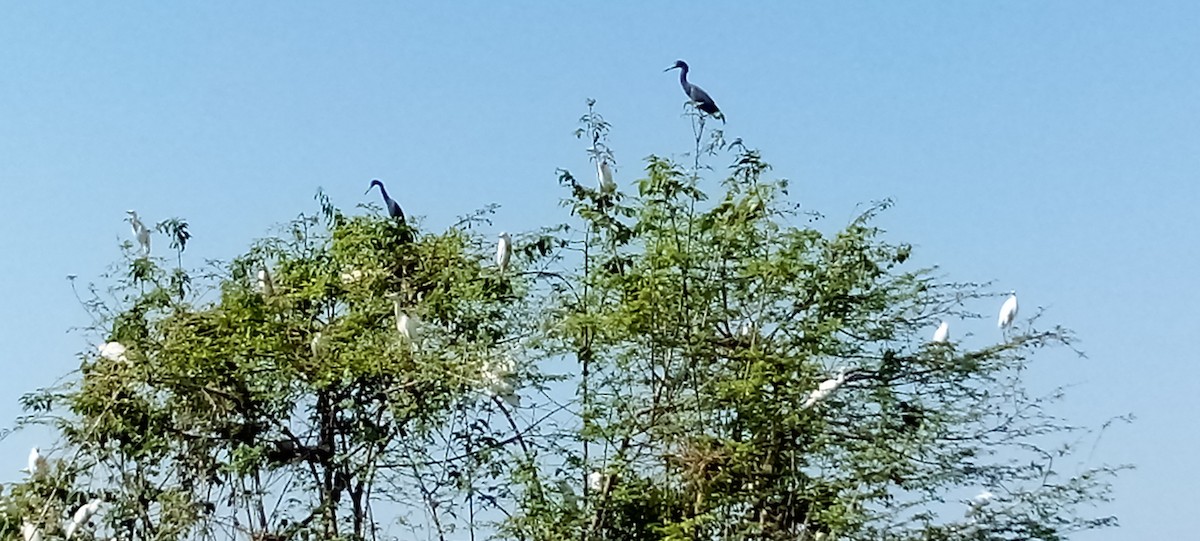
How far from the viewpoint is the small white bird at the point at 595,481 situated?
5.67 m

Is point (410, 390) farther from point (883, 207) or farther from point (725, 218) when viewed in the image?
point (883, 207)

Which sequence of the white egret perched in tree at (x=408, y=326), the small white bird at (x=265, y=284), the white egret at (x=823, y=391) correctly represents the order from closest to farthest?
1. the white egret at (x=823, y=391)
2. the white egret perched in tree at (x=408, y=326)
3. the small white bird at (x=265, y=284)

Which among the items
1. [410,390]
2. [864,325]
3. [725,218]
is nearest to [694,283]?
[725,218]

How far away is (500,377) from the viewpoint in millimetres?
5668

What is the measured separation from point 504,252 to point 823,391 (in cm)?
125

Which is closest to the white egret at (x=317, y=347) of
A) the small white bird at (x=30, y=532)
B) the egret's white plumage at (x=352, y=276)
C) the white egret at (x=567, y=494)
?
the egret's white plumage at (x=352, y=276)

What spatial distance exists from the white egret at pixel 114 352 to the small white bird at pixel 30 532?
0.65 m

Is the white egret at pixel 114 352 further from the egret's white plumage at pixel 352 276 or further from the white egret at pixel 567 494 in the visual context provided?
the white egret at pixel 567 494

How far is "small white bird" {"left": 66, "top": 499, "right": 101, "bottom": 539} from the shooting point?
19.7 ft

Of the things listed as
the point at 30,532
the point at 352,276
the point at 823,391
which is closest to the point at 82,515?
the point at 30,532

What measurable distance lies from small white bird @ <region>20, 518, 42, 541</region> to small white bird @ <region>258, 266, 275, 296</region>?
1.14 m

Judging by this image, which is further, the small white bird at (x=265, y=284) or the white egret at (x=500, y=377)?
the small white bird at (x=265, y=284)

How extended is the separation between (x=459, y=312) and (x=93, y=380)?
4.40 feet

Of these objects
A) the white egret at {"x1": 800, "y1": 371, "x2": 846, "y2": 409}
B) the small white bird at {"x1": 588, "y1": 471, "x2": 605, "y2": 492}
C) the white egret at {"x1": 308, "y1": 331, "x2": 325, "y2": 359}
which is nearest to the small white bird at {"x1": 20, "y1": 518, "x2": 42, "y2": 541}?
the white egret at {"x1": 308, "y1": 331, "x2": 325, "y2": 359}
